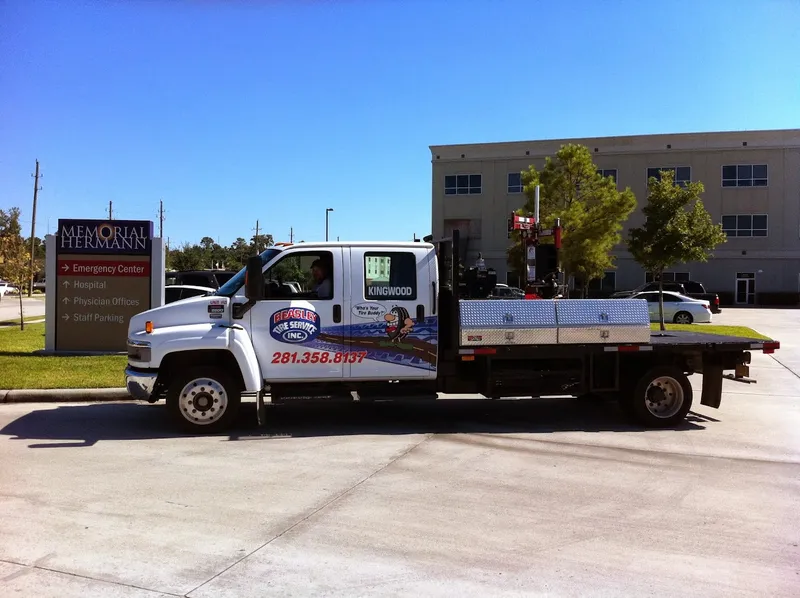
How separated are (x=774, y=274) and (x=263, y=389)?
49.0 m

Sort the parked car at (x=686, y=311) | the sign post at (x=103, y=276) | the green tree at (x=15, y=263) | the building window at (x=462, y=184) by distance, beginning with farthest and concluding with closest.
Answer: the building window at (x=462, y=184), the parked car at (x=686, y=311), the green tree at (x=15, y=263), the sign post at (x=103, y=276)

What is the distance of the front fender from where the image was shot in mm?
7324

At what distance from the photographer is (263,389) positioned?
754 centimetres

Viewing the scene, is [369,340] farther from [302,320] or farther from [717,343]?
[717,343]

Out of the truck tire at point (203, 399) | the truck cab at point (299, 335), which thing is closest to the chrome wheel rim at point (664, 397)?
the truck cab at point (299, 335)

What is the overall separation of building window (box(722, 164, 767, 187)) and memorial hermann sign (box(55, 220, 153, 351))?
44910 millimetres

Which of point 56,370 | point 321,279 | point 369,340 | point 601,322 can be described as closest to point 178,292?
point 56,370

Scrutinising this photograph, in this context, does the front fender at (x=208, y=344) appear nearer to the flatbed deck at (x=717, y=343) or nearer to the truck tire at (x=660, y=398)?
the truck tire at (x=660, y=398)

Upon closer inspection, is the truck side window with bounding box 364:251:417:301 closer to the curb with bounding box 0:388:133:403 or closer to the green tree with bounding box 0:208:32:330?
the curb with bounding box 0:388:133:403

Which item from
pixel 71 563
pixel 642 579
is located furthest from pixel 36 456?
pixel 642 579

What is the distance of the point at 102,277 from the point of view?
14.4 meters

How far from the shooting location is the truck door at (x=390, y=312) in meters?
7.68

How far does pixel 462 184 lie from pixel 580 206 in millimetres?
21723

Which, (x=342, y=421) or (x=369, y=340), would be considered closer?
(x=369, y=340)
